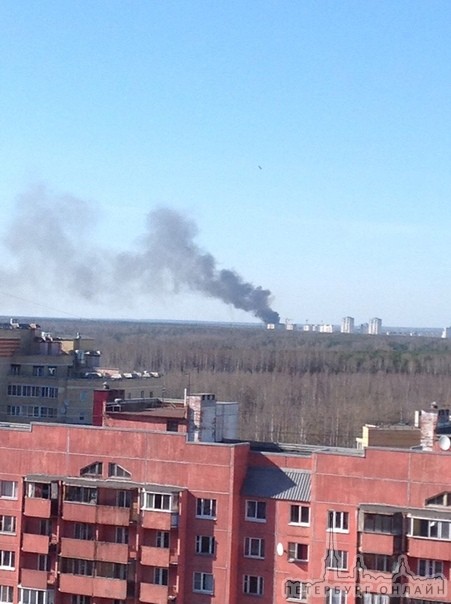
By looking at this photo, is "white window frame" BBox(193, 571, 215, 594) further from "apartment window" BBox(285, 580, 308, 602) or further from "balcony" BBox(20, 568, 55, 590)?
"balcony" BBox(20, 568, 55, 590)

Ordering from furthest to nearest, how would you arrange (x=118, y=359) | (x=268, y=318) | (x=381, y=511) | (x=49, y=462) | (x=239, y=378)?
(x=268, y=318), (x=118, y=359), (x=239, y=378), (x=49, y=462), (x=381, y=511)

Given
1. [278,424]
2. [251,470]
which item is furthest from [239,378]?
[251,470]

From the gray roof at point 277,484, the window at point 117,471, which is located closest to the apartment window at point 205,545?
the gray roof at point 277,484

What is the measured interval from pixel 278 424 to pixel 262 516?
1834 inches

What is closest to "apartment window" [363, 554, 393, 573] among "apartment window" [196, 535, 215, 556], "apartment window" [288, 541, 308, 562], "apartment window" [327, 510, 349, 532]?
"apartment window" [327, 510, 349, 532]

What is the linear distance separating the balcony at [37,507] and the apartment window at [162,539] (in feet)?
8.78

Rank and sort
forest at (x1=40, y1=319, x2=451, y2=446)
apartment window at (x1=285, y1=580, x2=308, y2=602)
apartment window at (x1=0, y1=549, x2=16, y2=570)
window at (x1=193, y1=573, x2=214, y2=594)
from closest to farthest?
apartment window at (x1=285, y1=580, x2=308, y2=602) → window at (x1=193, y1=573, x2=214, y2=594) → apartment window at (x1=0, y1=549, x2=16, y2=570) → forest at (x1=40, y1=319, x2=451, y2=446)

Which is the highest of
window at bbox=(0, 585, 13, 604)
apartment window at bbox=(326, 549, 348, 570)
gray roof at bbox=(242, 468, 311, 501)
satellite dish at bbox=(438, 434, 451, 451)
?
satellite dish at bbox=(438, 434, 451, 451)

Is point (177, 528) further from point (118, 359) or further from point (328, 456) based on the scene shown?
point (118, 359)

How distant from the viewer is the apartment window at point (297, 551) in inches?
914

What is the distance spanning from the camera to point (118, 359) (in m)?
114

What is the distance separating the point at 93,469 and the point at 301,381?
68.4 meters

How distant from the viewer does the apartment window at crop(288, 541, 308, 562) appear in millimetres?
23219

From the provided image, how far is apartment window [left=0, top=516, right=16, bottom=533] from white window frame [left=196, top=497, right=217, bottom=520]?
4628 mm
